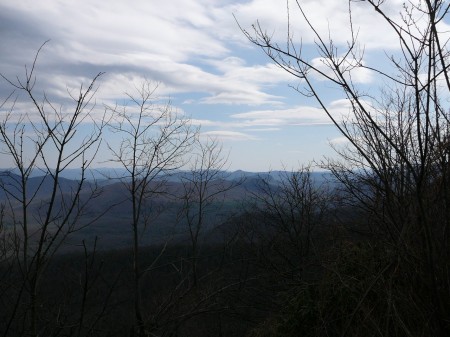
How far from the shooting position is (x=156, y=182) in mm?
9695

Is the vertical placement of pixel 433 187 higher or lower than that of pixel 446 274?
higher

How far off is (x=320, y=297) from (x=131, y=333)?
112 inches

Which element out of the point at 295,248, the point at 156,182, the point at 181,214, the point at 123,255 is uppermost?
the point at 156,182

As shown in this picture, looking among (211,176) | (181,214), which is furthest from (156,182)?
(211,176)

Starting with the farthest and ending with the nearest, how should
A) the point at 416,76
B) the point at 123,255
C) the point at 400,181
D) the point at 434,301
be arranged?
1. the point at 123,255
2. the point at 400,181
3. the point at 434,301
4. the point at 416,76

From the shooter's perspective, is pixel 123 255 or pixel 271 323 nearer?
pixel 271 323

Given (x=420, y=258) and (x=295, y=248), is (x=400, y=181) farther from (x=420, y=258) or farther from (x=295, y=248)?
(x=295, y=248)

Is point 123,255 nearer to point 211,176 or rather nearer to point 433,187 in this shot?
point 211,176

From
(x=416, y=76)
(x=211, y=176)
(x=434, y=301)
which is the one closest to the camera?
(x=416, y=76)

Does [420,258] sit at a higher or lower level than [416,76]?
lower

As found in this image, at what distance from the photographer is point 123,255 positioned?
6359 centimetres

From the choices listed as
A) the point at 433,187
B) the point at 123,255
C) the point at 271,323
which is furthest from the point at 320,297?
the point at 123,255

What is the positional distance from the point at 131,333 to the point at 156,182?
522 centimetres

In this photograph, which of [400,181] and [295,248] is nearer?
[400,181]
